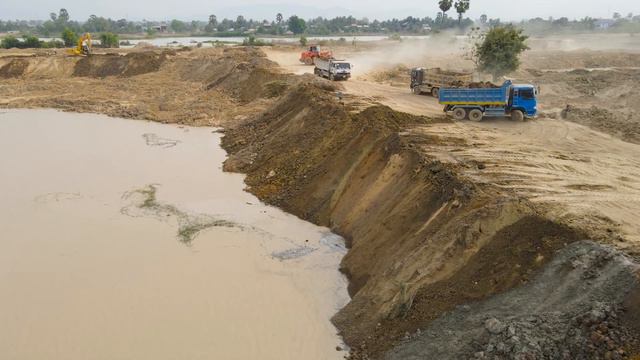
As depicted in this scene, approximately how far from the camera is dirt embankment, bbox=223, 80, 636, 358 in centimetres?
1003

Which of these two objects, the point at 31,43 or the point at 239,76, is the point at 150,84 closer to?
the point at 239,76

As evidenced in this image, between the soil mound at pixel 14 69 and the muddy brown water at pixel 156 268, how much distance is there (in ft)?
96.4

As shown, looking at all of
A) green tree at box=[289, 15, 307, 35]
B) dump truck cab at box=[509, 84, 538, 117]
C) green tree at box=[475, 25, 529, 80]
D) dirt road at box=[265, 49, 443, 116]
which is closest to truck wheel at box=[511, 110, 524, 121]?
dump truck cab at box=[509, 84, 538, 117]

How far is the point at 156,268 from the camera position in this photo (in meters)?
13.7

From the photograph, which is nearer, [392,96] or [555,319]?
[555,319]

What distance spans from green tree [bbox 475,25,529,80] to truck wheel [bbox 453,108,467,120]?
10.6 m

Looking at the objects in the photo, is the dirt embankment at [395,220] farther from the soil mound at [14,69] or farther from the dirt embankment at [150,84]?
the soil mound at [14,69]

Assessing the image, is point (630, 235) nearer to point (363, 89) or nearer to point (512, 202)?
point (512, 202)

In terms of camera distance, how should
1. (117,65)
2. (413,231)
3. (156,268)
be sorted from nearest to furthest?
1. (413,231)
2. (156,268)
3. (117,65)

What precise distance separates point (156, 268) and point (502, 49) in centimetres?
2695

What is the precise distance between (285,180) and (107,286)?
8152 millimetres

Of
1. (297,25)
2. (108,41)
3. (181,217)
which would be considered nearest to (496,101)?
(181,217)

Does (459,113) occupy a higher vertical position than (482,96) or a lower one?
lower

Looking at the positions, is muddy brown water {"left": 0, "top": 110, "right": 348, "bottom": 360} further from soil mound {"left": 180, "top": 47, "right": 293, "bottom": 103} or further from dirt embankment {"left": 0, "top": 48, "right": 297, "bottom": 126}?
soil mound {"left": 180, "top": 47, "right": 293, "bottom": 103}
